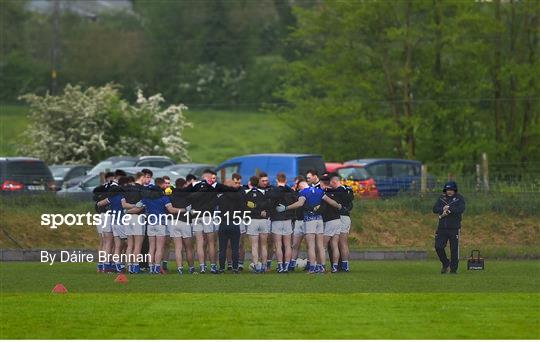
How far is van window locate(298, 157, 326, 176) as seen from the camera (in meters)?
43.6

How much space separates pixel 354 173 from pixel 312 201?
1773cm

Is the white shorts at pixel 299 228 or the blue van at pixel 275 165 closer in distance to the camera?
the white shorts at pixel 299 228

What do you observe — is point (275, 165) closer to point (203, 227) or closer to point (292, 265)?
point (292, 265)

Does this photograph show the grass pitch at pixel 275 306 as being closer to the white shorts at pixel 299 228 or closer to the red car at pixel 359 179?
the white shorts at pixel 299 228

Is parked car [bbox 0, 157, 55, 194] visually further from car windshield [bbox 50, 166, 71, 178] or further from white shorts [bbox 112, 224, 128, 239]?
white shorts [bbox 112, 224, 128, 239]

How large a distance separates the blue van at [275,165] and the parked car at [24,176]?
18.4 ft

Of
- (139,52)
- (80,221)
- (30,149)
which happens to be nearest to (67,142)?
(30,149)

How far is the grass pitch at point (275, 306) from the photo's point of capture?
17922 millimetres

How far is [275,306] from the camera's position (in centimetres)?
2098

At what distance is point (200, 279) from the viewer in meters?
27.3

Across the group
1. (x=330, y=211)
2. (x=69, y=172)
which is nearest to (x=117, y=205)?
(x=330, y=211)

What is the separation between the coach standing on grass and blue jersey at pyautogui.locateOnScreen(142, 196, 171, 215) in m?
5.71

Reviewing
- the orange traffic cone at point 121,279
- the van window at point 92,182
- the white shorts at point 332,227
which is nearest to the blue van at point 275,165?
the van window at point 92,182

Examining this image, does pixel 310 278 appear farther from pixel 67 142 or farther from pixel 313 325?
pixel 67 142
